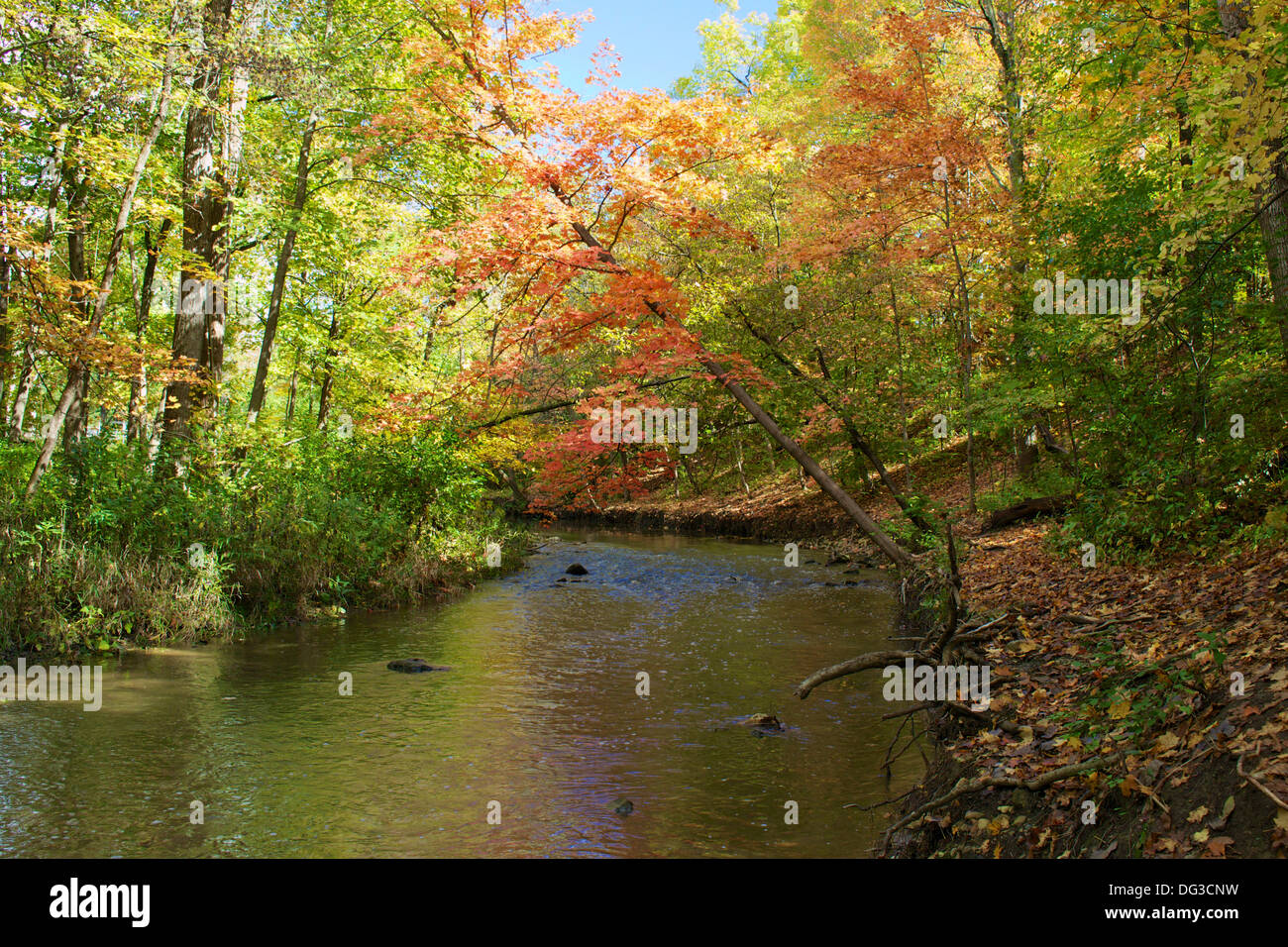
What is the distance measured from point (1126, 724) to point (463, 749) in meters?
4.85

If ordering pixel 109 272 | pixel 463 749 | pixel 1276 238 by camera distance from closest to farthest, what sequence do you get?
pixel 1276 238, pixel 463 749, pixel 109 272

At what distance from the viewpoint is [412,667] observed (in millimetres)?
9078

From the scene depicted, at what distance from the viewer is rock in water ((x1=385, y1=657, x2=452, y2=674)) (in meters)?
9.02

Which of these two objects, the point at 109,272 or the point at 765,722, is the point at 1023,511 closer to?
the point at 765,722

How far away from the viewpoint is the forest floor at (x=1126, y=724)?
311 cm

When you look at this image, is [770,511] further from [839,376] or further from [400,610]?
[400,610]

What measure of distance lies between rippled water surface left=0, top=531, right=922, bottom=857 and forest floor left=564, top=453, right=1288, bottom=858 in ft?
2.96

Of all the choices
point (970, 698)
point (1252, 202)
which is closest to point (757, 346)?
point (1252, 202)

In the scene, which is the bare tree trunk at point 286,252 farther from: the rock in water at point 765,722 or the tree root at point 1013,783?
the tree root at point 1013,783

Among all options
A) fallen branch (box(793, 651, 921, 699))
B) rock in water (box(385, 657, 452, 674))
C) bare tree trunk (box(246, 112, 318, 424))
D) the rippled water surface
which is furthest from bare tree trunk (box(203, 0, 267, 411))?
fallen branch (box(793, 651, 921, 699))

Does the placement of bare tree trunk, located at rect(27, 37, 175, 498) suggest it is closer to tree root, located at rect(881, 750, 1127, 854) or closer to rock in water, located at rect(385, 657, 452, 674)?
rock in water, located at rect(385, 657, 452, 674)

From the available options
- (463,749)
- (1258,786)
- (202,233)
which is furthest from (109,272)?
(1258,786)

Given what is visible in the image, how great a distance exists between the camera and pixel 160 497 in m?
10.2

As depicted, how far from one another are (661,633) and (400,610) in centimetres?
447
